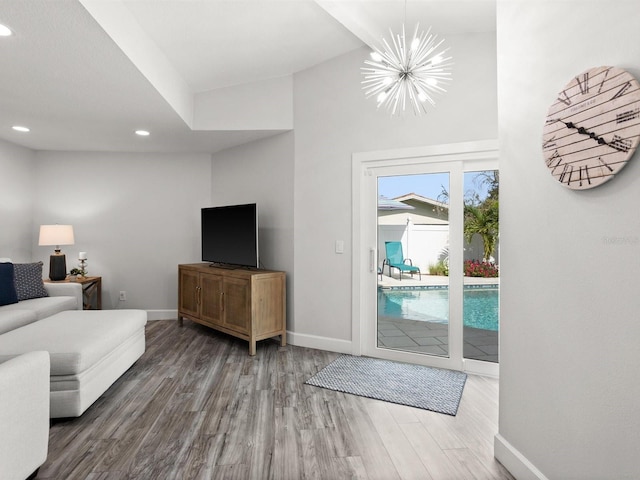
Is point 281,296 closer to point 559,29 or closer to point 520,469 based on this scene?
point 520,469

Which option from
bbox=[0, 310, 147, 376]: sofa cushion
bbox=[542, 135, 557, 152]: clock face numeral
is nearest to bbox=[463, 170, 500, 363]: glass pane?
bbox=[542, 135, 557, 152]: clock face numeral

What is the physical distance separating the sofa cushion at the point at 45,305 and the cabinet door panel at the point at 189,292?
1.13 meters

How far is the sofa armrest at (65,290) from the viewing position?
398 cm

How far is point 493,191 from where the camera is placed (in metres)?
3.09

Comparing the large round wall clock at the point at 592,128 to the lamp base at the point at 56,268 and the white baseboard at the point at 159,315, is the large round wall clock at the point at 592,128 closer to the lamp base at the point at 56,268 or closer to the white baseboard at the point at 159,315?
the white baseboard at the point at 159,315

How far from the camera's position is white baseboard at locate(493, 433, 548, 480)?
166 cm

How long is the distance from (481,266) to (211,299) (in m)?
2.81

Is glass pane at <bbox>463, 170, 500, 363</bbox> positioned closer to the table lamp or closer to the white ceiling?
the white ceiling

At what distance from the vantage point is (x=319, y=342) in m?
3.73

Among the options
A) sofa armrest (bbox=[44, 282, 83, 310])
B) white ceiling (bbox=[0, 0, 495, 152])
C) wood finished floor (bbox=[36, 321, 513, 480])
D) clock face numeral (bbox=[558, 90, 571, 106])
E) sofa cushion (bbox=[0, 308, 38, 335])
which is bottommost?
wood finished floor (bbox=[36, 321, 513, 480])

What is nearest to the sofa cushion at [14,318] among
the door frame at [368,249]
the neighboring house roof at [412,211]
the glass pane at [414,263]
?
the door frame at [368,249]

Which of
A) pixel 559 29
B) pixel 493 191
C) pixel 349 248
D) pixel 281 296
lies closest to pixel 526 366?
pixel 559 29

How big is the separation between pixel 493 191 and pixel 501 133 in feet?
4.15

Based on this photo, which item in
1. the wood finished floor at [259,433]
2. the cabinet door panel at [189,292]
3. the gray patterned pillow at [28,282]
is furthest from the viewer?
the cabinet door panel at [189,292]
